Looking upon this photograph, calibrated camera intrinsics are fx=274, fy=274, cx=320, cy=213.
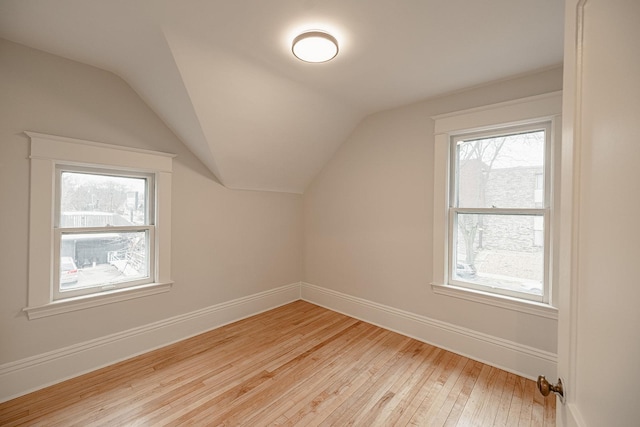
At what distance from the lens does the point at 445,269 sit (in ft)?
8.86

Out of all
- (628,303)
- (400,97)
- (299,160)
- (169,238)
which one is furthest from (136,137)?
(628,303)

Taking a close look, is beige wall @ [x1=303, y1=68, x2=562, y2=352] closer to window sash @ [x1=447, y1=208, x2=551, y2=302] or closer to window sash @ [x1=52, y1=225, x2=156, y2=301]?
window sash @ [x1=447, y1=208, x2=551, y2=302]

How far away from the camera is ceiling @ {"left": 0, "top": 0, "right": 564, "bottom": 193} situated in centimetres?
161

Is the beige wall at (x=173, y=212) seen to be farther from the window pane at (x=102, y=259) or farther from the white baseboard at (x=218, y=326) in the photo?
the window pane at (x=102, y=259)

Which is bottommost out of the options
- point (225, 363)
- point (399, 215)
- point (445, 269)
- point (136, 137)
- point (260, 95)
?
point (225, 363)

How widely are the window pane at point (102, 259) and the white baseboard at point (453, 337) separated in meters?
Answer: 2.26

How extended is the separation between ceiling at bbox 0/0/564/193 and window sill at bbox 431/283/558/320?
6.15 ft

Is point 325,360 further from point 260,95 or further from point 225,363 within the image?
point 260,95

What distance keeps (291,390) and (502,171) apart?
2.53m

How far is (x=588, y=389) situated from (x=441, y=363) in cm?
207

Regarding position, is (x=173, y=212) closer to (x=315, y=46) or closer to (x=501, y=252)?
(x=315, y=46)

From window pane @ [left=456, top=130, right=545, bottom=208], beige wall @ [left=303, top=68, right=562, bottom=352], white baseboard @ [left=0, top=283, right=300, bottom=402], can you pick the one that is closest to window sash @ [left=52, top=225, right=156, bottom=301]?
white baseboard @ [left=0, top=283, right=300, bottom=402]

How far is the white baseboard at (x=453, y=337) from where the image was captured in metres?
2.21

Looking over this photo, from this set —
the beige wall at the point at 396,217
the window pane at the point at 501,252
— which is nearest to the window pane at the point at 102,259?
the beige wall at the point at 396,217
